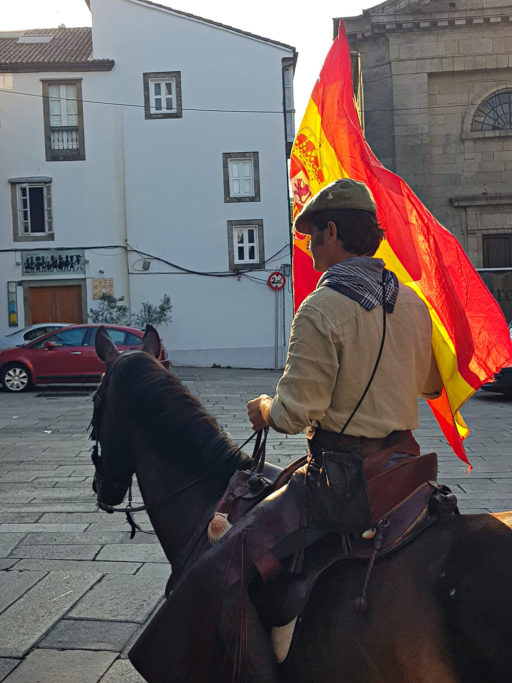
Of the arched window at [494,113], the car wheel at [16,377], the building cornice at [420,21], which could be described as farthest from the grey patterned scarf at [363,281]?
the arched window at [494,113]

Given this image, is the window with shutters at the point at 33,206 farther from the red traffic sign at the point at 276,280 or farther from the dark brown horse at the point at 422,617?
the dark brown horse at the point at 422,617

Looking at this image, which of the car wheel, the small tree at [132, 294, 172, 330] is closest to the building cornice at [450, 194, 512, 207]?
the small tree at [132, 294, 172, 330]

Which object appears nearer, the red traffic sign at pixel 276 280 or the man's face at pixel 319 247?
the man's face at pixel 319 247

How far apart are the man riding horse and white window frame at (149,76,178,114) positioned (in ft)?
97.3

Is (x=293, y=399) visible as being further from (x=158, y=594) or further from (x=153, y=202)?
(x=153, y=202)

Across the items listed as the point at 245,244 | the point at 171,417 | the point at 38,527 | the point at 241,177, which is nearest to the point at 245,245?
the point at 245,244

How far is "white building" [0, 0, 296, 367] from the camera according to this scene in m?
30.5

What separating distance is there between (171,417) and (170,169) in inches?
1131

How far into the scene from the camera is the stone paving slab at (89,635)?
13.4 ft

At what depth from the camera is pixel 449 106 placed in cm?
2756

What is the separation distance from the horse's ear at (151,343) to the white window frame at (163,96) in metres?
28.7

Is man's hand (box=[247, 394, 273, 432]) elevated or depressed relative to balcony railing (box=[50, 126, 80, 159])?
depressed

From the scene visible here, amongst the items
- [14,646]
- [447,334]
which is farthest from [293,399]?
[14,646]

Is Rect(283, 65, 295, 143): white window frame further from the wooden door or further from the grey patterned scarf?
the grey patterned scarf
